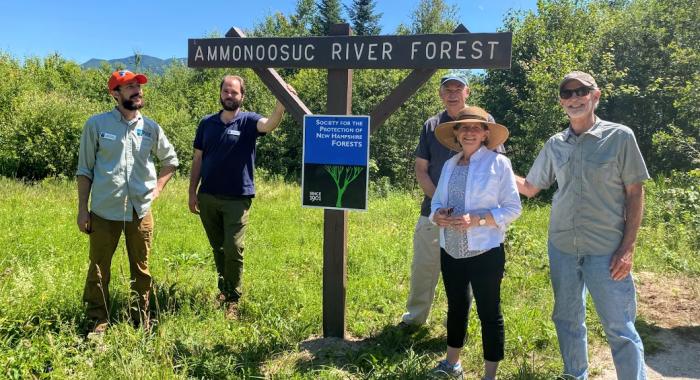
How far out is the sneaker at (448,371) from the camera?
3.28 metres

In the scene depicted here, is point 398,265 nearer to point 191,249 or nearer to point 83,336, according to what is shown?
point 191,249

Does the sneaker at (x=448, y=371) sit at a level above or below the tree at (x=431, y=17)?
below

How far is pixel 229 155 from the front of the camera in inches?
167

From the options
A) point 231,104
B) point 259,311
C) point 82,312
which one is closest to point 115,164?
point 231,104

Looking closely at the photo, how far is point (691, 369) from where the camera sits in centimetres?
364

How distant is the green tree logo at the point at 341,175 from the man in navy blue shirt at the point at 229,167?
747 mm

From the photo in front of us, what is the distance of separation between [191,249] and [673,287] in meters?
5.79

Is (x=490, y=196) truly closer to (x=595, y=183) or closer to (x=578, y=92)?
(x=595, y=183)

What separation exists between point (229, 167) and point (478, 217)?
2272mm

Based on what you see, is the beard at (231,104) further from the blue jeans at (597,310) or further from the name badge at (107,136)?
the blue jeans at (597,310)

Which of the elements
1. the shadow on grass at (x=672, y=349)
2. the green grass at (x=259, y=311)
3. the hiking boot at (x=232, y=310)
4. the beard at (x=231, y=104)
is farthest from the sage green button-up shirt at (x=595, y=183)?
the hiking boot at (x=232, y=310)

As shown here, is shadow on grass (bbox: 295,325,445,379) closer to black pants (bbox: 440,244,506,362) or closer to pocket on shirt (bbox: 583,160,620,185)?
Result: black pants (bbox: 440,244,506,362)

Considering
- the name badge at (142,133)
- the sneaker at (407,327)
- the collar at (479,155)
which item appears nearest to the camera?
the collar at (479,155)

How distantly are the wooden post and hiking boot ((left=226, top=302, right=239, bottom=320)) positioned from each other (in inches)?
36.0
